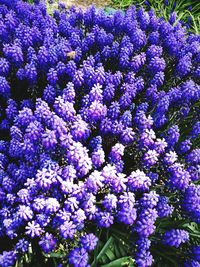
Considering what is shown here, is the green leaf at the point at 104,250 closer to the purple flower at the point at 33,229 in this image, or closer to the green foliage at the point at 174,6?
the purple flower at the point at 33,229

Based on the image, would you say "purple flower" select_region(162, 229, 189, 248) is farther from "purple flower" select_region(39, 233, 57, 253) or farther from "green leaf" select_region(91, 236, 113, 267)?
"purple flower" select_region(39, 233, 57, 253)

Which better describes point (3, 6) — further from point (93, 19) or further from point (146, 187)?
point (146, 187)

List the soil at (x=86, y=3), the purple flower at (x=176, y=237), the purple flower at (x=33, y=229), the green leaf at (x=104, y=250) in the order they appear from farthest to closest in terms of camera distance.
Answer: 1. the soil at (x=86, y=3)
2. the green leaf at (x=104, y=250)
3. the purple flower at (x=176, y=237)
4. the purple flower at (x=33, y=229)

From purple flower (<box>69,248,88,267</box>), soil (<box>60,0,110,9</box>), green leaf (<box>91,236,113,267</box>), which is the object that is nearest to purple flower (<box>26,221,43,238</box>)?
purple flower (<box>69,248,88,267</box>)

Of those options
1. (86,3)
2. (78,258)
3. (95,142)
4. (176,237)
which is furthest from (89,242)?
(86,3)

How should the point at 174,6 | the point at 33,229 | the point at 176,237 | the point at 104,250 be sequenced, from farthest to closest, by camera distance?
the point at 174,6
the point at 104,250
the point at 176,237
the point at 33,229

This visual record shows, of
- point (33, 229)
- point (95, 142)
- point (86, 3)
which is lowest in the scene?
point (33, 229)

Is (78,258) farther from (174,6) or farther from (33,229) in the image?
(174,6)

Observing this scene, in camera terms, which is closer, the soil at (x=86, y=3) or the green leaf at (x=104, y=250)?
the green leaf at (x=104, y=250)

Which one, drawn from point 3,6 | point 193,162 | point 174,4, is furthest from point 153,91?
point 174,4

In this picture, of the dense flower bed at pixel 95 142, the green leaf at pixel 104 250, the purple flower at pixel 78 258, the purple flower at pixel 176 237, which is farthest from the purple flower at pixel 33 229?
the purple flower at pixel 176 237
